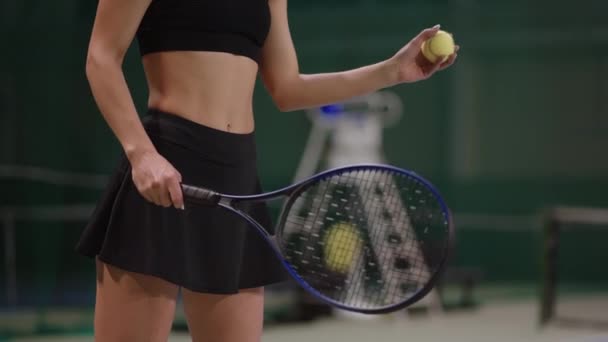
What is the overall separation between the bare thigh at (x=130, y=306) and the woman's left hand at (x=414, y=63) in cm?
68

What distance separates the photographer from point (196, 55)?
6.37 feet

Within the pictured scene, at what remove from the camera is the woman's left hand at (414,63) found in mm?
2170

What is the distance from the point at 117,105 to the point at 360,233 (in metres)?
0.63

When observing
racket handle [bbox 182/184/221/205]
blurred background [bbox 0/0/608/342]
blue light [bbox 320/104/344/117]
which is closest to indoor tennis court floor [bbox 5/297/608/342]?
blurred background [bbox 0/0/608/342]

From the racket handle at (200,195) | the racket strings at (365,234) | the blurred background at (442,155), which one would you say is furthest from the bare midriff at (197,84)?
the blurred background at (442,155)

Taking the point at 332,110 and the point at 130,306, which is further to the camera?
the point at 332,110

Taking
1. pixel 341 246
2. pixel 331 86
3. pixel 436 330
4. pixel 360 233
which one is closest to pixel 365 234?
pixel 360 233

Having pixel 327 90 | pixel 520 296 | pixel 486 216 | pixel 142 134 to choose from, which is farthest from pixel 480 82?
pixel 142 134

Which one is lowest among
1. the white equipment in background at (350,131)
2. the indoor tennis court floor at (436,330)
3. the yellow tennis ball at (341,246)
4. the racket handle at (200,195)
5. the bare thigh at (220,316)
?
the indoor tennis court floor at (436,330)

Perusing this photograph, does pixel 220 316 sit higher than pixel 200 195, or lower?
lower

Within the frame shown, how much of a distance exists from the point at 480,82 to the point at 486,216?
1024 millimetres

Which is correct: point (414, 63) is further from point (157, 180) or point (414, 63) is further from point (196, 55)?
point (157, 180)

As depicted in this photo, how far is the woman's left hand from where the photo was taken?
7.12 ft

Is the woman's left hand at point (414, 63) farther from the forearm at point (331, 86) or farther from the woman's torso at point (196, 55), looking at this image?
the woman's torso at point (196, 55)
